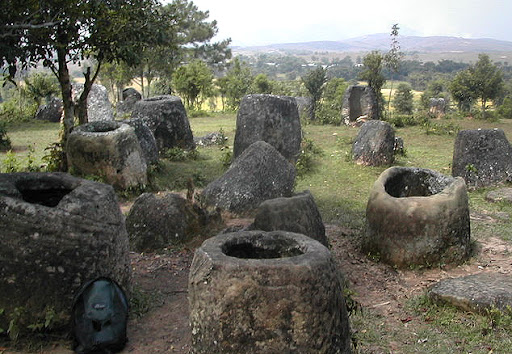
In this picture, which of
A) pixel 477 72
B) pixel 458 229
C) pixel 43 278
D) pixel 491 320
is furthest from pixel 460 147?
pixel 477 72

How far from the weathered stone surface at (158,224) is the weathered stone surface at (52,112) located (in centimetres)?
1582

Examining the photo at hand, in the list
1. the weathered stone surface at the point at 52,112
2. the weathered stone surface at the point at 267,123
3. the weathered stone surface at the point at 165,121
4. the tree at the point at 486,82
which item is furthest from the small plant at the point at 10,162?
the tree at the point at 486,82

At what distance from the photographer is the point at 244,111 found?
1398 centimetres

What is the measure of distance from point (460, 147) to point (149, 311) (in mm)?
9262

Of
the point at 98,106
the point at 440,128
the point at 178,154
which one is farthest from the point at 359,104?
the point at 178,154

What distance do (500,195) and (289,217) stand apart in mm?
6144

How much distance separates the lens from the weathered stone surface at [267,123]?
13836 millimetres

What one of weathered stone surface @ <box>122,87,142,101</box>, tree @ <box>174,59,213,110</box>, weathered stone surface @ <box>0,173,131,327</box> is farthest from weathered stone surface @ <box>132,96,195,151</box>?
tree @ <box>174,59,213,110</box>

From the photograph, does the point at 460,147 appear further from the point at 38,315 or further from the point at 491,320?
the point at 38,315

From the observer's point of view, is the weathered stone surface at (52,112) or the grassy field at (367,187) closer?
the grassy field at (367,187)

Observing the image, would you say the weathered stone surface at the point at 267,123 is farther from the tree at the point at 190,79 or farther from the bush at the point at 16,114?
the tree at the point at 190,79

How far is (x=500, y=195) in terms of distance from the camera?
37.4 ft

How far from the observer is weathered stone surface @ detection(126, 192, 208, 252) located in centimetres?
832

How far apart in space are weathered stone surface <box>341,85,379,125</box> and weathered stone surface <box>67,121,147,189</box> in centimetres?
1364
